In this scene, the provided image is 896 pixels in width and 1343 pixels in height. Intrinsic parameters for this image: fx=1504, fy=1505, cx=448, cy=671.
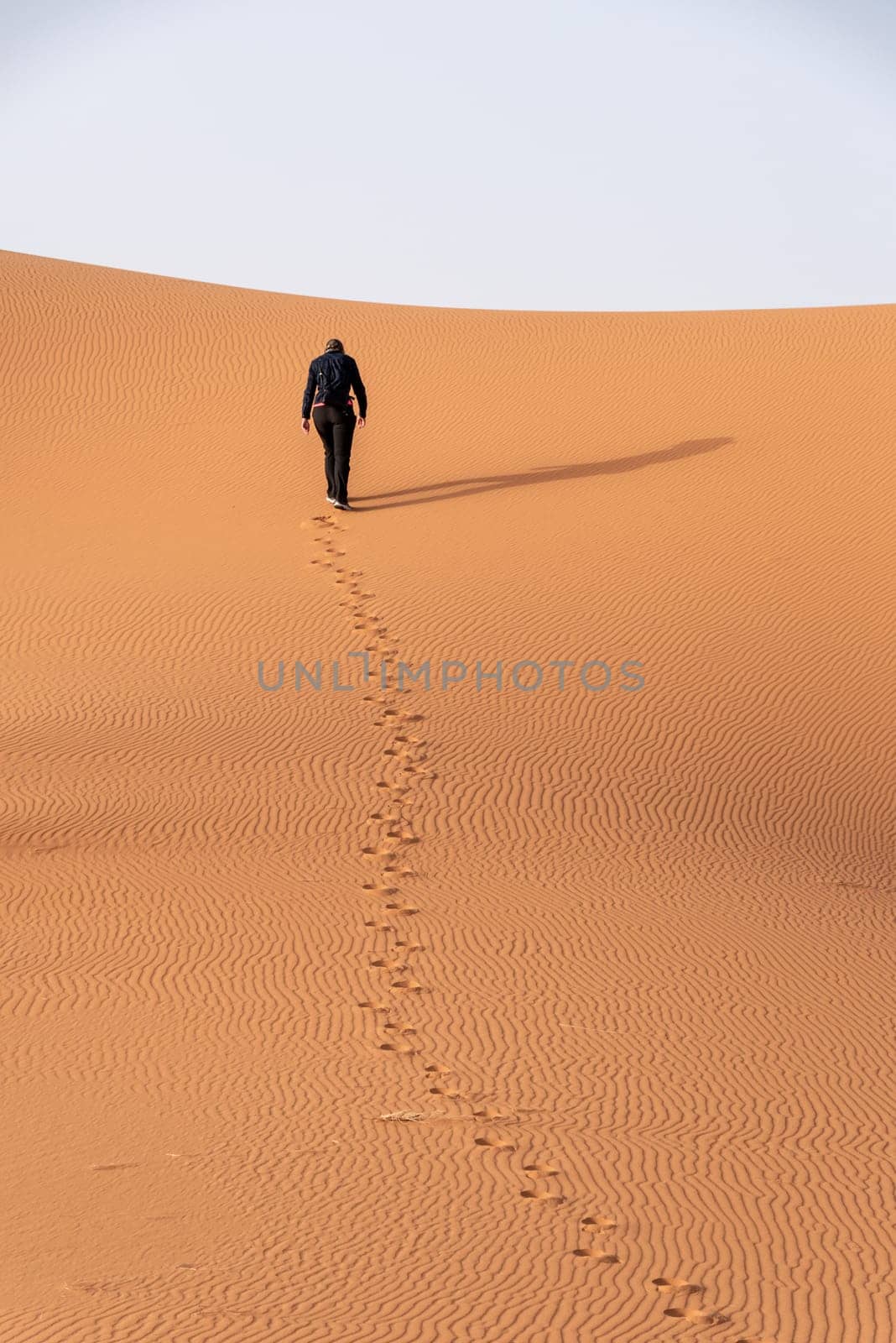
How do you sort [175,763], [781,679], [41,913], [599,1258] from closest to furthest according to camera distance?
[599,1258] → [41,913] → [175,763] → [781,679]

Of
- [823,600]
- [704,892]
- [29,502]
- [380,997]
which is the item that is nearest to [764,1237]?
[380,997]

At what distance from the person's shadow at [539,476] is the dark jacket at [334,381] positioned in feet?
4.69

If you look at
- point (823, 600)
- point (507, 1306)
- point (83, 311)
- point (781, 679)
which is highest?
point (83, 311)

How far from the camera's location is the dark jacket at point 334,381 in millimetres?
12609

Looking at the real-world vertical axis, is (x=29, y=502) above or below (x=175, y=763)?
above

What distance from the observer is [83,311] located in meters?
20.4

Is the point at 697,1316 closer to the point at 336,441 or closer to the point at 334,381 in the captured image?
the point at 334,381

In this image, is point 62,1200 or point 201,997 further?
point 201,997

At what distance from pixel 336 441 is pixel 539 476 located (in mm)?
2597

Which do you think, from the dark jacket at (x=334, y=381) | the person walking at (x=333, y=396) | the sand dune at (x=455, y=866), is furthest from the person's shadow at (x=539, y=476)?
the dark jacket at (x=334, y=381)

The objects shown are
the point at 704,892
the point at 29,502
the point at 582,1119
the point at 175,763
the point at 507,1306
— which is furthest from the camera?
the point at 29,502

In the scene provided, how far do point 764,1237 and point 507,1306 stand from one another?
92 cm

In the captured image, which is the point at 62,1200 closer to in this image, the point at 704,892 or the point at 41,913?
the point at 41,913

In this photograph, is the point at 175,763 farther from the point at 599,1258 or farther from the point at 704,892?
the point at 599,1258
